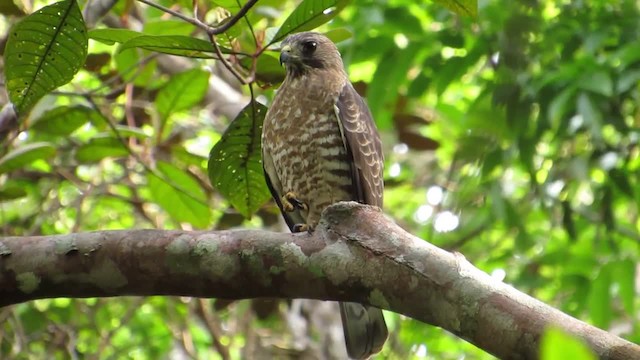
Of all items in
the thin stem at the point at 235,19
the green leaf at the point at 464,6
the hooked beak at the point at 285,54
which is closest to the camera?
the thin stem at the point at 235,19

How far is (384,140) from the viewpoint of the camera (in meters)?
5.19

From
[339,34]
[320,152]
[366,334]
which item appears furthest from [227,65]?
[366,334]

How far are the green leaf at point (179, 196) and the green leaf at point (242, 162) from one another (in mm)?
474

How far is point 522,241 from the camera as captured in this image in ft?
15.6

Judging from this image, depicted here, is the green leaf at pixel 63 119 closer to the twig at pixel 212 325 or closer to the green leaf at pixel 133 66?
the green leaf at pixel 133 66

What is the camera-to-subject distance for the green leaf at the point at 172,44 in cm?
259

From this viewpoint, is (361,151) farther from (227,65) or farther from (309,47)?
(227,65)

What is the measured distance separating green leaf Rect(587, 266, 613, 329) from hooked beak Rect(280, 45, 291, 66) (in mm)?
2201

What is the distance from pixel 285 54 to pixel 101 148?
2.95 feet

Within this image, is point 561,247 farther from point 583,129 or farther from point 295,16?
point 295,16

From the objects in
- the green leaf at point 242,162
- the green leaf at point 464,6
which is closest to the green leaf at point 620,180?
the green leaf at point 242,162

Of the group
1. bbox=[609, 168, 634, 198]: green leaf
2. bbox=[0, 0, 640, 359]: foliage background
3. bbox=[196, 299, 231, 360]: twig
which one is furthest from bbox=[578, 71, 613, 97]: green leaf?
bbox=[196, 299, 231, 360]: twig

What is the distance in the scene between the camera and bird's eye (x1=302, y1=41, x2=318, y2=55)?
4.28 meters

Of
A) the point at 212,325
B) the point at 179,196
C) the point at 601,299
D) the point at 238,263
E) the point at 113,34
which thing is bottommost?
the point at 601,299
